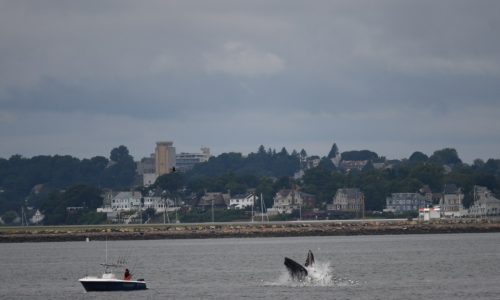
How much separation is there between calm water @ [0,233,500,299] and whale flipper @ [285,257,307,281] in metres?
0.65

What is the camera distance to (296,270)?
77250mm

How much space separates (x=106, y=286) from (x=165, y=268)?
71.7 feet

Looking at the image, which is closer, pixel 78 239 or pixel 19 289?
pixel 19 289

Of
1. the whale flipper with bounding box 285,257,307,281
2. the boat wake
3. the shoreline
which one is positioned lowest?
the boat wake

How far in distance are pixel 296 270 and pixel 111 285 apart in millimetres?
10891

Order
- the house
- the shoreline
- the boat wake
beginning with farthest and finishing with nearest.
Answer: the house < the shoreline < the boat wake

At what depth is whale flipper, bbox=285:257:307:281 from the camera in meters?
76.8

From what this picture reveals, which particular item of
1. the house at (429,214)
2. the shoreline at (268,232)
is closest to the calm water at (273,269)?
the shoreline at (268,232)

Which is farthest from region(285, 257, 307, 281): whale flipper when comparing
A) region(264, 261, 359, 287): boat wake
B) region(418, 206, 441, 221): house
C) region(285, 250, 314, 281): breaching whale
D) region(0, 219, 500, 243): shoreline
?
region(418, 206, 441, 221): house

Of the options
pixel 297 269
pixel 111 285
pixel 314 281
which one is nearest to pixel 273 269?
pixel 314 281

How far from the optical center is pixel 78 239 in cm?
16050

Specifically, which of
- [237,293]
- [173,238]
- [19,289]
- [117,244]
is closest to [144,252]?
[117,244]

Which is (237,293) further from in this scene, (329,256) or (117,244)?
(117,244)

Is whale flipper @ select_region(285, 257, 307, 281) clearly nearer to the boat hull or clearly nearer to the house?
the boat hull
